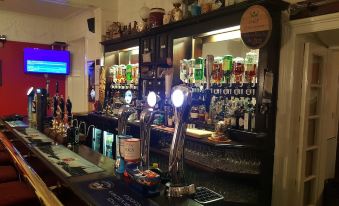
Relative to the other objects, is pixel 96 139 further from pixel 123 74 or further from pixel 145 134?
pixel 145 134

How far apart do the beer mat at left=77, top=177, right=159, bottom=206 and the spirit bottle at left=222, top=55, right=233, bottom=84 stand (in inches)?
85.8

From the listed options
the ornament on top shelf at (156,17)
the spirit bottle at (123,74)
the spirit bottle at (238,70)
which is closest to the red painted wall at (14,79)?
the spirit bottle at (123,74)

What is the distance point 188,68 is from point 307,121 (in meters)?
1.67

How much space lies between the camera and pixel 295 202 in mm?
3123

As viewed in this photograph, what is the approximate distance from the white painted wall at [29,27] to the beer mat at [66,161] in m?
5.89

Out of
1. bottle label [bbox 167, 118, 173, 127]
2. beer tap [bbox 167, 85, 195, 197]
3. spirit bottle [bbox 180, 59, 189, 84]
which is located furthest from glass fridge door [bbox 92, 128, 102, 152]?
beer tap [bbox 167, 85, 195, 197]

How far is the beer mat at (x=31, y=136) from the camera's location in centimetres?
281

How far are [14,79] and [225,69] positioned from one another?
606 centimetres

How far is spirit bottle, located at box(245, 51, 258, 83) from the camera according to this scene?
3203 mm

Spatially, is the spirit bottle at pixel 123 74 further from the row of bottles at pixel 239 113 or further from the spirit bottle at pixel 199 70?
the row of bottles at pixel 239 113

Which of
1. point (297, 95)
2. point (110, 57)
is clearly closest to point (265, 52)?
point (297, 95)

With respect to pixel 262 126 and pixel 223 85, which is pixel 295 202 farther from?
pixel 223 85

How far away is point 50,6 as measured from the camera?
22.1 feet

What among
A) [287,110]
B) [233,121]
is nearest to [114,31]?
[233,121]
